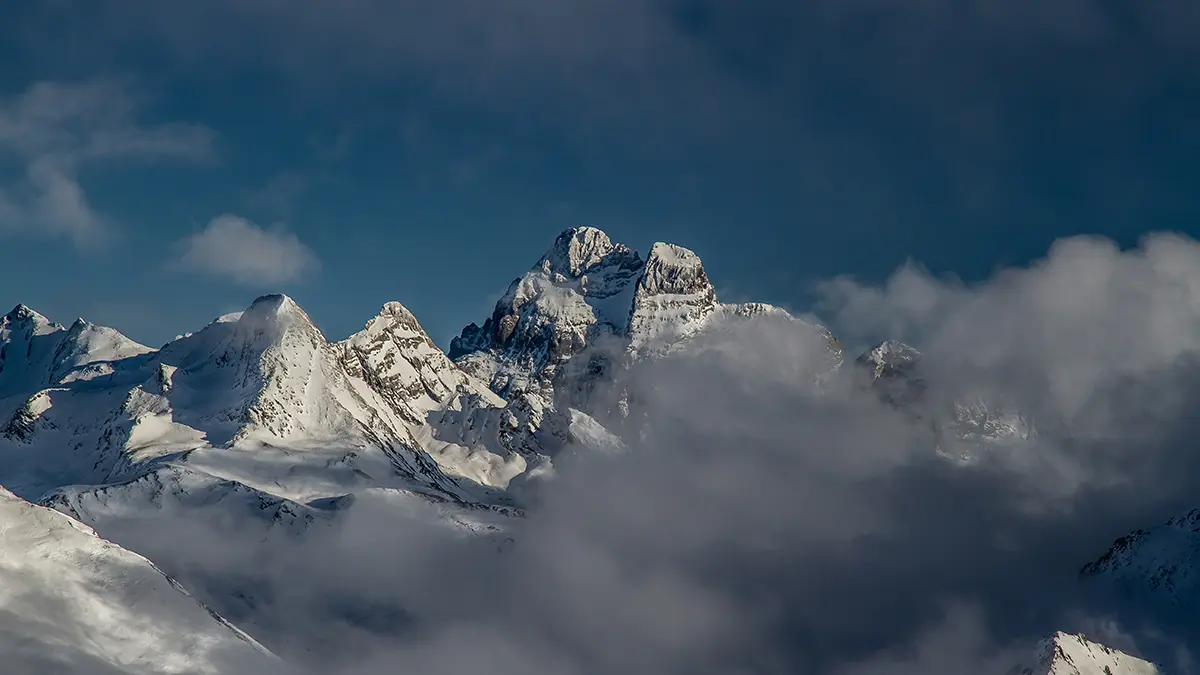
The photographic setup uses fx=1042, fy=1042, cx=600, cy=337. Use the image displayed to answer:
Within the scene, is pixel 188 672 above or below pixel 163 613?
below

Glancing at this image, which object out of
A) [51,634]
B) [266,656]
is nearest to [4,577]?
[51,634]

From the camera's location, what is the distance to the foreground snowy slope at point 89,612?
353 feet

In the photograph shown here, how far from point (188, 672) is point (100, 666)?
10299 millimetres

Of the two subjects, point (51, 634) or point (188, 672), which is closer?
point (51, 634)

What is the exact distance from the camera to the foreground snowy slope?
10756 cm

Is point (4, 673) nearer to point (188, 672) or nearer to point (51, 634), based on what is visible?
point (51, 634)

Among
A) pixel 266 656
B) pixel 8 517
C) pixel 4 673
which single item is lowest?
pixel 4 673

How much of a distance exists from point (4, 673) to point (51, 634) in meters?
9.57

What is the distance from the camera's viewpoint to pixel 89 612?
11588cm

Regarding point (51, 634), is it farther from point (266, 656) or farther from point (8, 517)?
point (266, 656)

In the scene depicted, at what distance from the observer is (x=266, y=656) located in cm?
13475

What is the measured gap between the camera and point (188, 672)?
117 meters

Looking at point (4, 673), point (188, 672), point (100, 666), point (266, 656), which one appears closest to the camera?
point (4, 673)

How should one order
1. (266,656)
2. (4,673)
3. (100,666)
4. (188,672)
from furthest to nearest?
(266,656) → (188,672) → (100,666) → (4,673)
